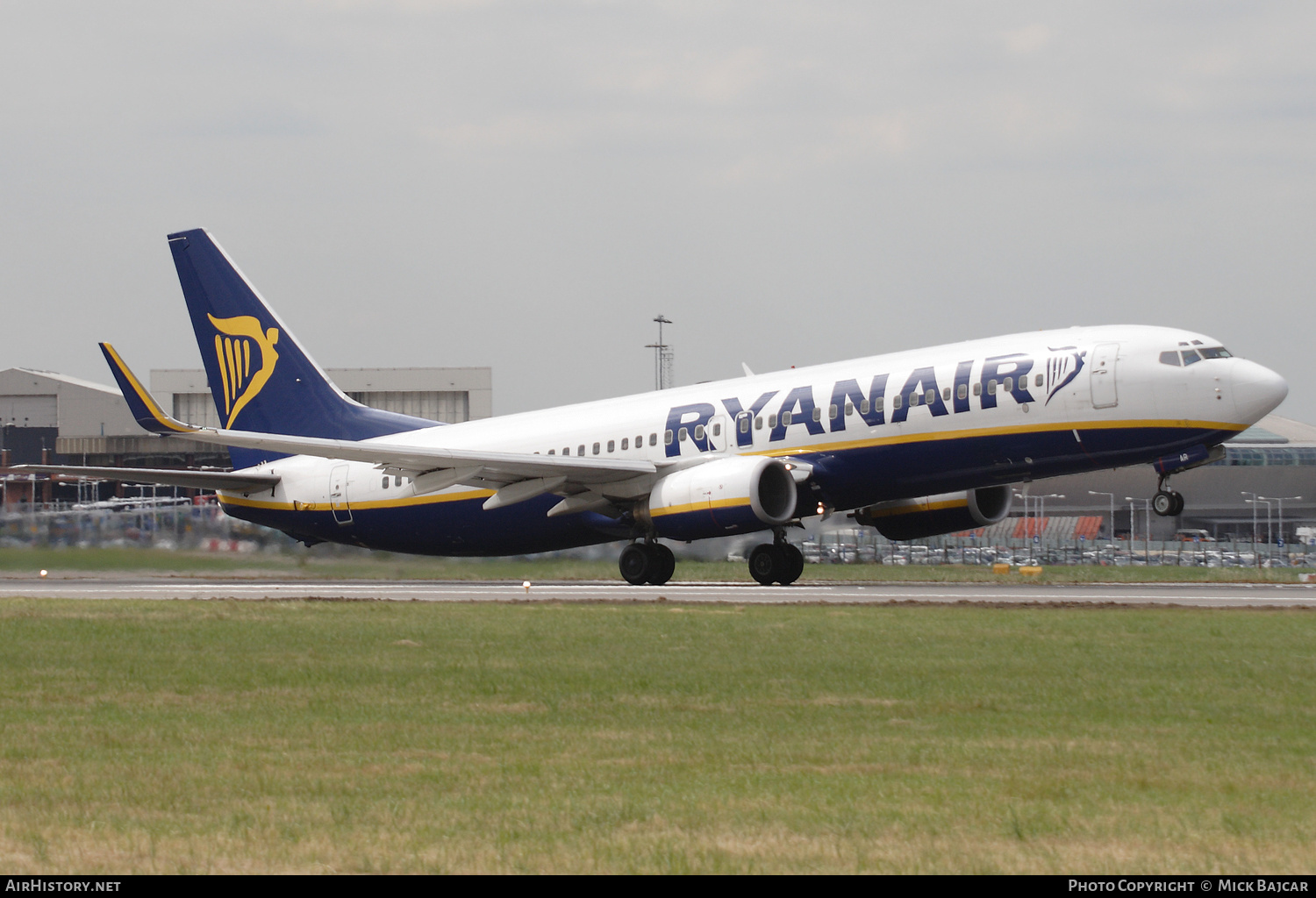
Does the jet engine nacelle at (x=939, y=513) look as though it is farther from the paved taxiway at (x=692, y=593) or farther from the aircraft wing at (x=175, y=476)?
the aircraft wing at (x=175, y=476)

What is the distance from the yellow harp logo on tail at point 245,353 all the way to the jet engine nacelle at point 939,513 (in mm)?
17089

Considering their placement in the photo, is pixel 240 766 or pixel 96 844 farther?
pixel 240 766

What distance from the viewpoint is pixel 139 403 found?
108ft

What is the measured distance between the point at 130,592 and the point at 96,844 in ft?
92.9

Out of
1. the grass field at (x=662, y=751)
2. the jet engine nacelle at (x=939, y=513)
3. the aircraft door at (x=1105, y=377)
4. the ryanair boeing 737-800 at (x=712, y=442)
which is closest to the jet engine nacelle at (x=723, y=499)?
the ryanair boeing 737-800 at (x=712, y=442)

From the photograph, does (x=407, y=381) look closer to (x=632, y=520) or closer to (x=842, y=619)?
(x=632, y=520)

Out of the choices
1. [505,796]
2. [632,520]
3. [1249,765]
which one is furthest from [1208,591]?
[505,796]

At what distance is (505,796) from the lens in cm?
1005

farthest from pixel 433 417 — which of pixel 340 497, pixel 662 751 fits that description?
pixel 662 751

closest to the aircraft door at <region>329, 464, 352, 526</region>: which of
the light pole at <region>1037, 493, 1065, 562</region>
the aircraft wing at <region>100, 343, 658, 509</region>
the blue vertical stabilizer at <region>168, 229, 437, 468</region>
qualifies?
the blue vertical stabilizer at <region>168, 229, 437, 468</region>

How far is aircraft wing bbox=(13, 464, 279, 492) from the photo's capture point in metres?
35.2

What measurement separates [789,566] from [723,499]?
592 cm

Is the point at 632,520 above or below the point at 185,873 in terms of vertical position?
above

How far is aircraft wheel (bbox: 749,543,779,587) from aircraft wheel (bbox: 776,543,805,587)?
17cm
